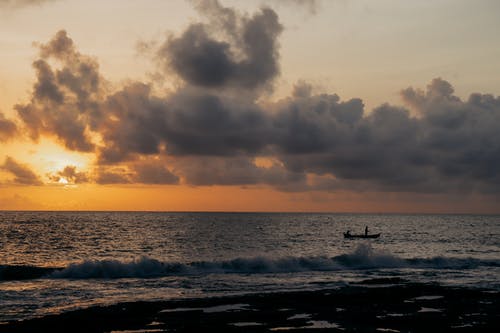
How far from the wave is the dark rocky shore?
17009mm

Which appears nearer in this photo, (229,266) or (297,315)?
(297,315)

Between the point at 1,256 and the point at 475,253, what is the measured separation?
253ft

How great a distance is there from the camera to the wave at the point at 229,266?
153 ft

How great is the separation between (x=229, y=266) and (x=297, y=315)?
25.9 metres

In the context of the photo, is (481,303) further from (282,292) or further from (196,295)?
(196,295)

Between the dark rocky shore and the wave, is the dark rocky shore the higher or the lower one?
the higher one

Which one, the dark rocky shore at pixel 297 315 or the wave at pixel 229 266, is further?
the wave at pixel 229 266

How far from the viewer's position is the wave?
46.7 meters

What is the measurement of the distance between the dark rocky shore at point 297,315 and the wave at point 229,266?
1701cm

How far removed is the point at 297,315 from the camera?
28.0m

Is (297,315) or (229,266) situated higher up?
(297,315)

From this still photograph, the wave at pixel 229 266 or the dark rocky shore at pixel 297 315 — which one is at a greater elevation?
the dark rocky shore at pixel 297 315

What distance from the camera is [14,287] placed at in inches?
1539

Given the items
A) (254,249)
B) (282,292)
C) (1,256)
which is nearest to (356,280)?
(282,292)
